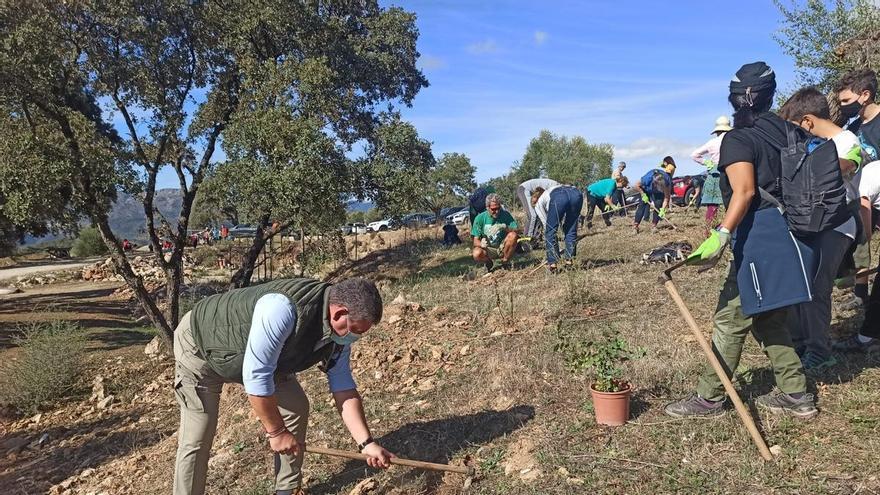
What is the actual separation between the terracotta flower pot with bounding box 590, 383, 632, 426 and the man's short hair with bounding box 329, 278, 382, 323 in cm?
148

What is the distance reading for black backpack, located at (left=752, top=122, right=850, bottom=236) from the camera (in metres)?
2.75

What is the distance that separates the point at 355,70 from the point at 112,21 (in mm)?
5350

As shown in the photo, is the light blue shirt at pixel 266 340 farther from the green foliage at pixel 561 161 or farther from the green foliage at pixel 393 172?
the green foliage at pixel 561 161

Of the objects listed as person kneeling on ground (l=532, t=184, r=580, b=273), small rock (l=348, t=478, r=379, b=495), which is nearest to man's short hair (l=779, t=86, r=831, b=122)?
small rock (l=348, t=478, r=379, b=495)

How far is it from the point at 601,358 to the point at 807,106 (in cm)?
181

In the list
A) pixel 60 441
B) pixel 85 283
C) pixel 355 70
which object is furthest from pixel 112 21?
pixel 85 283

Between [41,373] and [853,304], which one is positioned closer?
[853,304]

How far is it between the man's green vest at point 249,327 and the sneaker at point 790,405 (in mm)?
2336

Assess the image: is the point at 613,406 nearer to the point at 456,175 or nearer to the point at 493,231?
the point at 493,231

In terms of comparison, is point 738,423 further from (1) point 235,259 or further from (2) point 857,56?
(1) point 235,259

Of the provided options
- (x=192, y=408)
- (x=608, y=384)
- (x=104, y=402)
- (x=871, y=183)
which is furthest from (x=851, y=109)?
(x=104, y=402)

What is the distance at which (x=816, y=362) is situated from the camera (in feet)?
11.6

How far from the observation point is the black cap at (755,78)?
110 inches

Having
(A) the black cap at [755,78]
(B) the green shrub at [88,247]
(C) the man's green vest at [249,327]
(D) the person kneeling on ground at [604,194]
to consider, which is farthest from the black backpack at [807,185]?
(B) the green shrub at [88,247]
